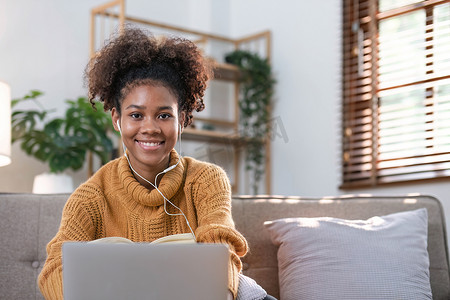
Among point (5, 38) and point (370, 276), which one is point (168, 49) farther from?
point (5, 38)

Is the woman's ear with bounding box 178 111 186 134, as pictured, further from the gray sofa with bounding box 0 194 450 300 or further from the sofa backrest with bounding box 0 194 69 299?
the sofa backrest with bounding box 0 194 69 299

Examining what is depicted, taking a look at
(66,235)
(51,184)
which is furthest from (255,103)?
(66,235)

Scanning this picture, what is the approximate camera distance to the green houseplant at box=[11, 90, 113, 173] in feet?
13.0

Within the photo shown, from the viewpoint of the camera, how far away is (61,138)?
12.9 feet

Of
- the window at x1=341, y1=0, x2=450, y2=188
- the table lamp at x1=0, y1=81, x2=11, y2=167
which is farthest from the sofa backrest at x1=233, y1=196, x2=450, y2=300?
the window at x1=341, y1=0, x2=450, y2=188

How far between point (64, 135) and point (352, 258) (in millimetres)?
2414

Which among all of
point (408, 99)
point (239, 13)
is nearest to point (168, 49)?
point (408, 99)

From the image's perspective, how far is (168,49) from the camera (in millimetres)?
1920

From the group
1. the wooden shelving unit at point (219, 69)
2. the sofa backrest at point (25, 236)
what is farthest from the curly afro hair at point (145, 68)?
the wooden shelving unit at point (219, 69)

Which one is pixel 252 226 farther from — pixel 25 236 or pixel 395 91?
pixel 395 91

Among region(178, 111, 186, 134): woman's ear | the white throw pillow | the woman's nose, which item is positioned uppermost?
region(178, 111, 186, 134): woman's ear

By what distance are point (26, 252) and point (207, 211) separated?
627 millimetres

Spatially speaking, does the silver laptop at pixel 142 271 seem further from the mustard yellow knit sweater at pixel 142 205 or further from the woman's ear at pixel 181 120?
the woman's ear at pixel 181 120

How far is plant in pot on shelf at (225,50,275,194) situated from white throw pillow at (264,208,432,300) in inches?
102
